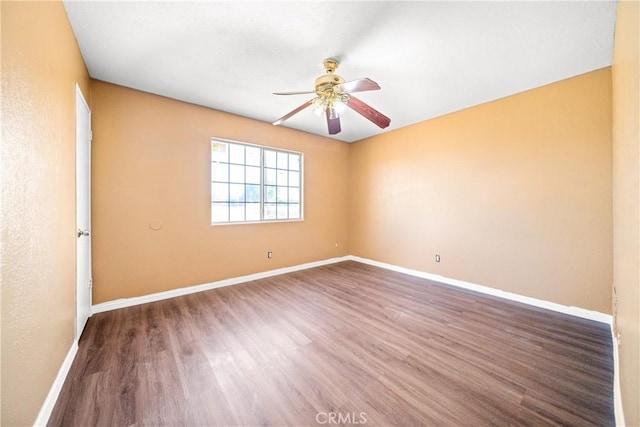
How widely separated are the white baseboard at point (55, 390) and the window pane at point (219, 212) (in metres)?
1.95

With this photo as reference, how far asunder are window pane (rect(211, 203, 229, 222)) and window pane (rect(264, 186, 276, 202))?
0.69m

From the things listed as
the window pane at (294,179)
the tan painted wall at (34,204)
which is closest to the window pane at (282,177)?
the window pane at (294,179)

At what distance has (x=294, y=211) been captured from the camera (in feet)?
14.8

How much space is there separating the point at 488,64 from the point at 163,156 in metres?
3.82

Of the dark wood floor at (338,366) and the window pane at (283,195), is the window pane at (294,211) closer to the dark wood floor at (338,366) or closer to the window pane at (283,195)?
the window pane at (283,195)

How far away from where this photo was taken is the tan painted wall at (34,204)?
0.99 meters

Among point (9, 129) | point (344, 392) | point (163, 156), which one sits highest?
point (163, 156)

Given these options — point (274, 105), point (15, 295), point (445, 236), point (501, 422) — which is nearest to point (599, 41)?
point (445, 236)

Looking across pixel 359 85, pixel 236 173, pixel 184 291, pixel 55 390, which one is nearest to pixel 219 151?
pixel 236 173

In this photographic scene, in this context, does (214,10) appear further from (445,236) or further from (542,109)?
(445,236)

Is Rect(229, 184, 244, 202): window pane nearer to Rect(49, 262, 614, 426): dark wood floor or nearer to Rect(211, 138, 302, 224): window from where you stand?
Rect(211, 138, 302, 224): window

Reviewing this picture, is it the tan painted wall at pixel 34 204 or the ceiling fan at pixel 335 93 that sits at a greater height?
the ceiling fan at pixel 335 93

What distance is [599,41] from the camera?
1995 mm

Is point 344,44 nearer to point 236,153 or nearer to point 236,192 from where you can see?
point 236,153
